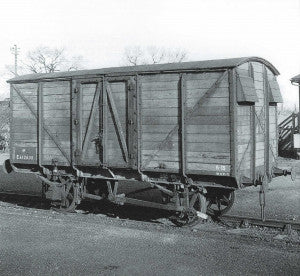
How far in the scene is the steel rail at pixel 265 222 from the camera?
952cm

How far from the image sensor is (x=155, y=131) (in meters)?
9.88

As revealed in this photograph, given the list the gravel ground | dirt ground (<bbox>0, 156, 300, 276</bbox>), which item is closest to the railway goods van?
dirt ground (<bbox>0, 156, 300, 276</bbox>)

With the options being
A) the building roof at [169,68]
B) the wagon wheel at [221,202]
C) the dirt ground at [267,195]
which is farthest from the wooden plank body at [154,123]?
the dirt ground at [267,195]

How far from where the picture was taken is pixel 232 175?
29.5ft

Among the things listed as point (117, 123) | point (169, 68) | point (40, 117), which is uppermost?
point (169, 68)

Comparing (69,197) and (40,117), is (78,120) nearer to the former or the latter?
A: (40,117)

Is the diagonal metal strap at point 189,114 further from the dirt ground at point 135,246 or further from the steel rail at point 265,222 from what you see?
the steel rail at point 265,222

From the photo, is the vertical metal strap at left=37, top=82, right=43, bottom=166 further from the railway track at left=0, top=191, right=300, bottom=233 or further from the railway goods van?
the railway track at left=0, top=191, right=300, bottom=233

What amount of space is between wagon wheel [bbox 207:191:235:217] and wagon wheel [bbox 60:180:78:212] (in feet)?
11.3

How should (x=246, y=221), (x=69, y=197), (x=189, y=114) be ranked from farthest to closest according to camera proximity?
(x=69, y=197), (x=246, y=221), (x=189, y=114)

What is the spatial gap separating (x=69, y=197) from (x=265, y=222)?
5.03 meters

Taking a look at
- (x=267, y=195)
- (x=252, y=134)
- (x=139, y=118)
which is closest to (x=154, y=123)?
(x=139, y=118)

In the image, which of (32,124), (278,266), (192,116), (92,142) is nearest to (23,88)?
(32,124)

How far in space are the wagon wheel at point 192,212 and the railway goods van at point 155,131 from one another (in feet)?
0.08
